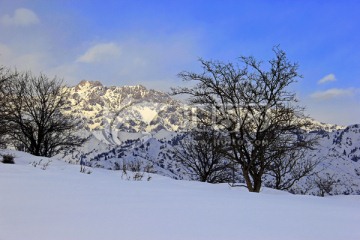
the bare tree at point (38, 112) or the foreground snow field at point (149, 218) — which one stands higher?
the bare tree at point (38, 112)

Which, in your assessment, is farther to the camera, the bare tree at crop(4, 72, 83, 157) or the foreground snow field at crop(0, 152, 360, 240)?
the bare tree at crop(4, 72, 83, 157)

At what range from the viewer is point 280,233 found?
3.14 meters

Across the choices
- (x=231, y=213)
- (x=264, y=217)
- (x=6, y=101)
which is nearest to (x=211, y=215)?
(x=231, y=213)

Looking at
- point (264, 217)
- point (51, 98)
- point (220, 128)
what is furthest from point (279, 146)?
point (51, 98)

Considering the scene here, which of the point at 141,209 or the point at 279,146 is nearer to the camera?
the point at 141,209

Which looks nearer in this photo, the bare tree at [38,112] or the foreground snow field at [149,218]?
the foreground snow field at [149,218]

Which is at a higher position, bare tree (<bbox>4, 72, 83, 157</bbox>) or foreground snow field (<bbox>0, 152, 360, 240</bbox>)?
bare tree (<bbox>4, 72, 83, 157</bbox>)

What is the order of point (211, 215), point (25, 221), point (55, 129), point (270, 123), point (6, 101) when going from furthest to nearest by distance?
point (55, 129) → point (6, 101) → point (270, 123) → point (211, 215) → point (25, 221)

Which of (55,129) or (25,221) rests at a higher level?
(55,129)

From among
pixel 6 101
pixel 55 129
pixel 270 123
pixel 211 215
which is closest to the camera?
pixel 211 215

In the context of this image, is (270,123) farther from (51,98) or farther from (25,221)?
(51,98)

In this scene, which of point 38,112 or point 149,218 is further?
point 38,112

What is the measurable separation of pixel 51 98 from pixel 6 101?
5.96 metres

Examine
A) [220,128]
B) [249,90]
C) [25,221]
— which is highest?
[249,90]
